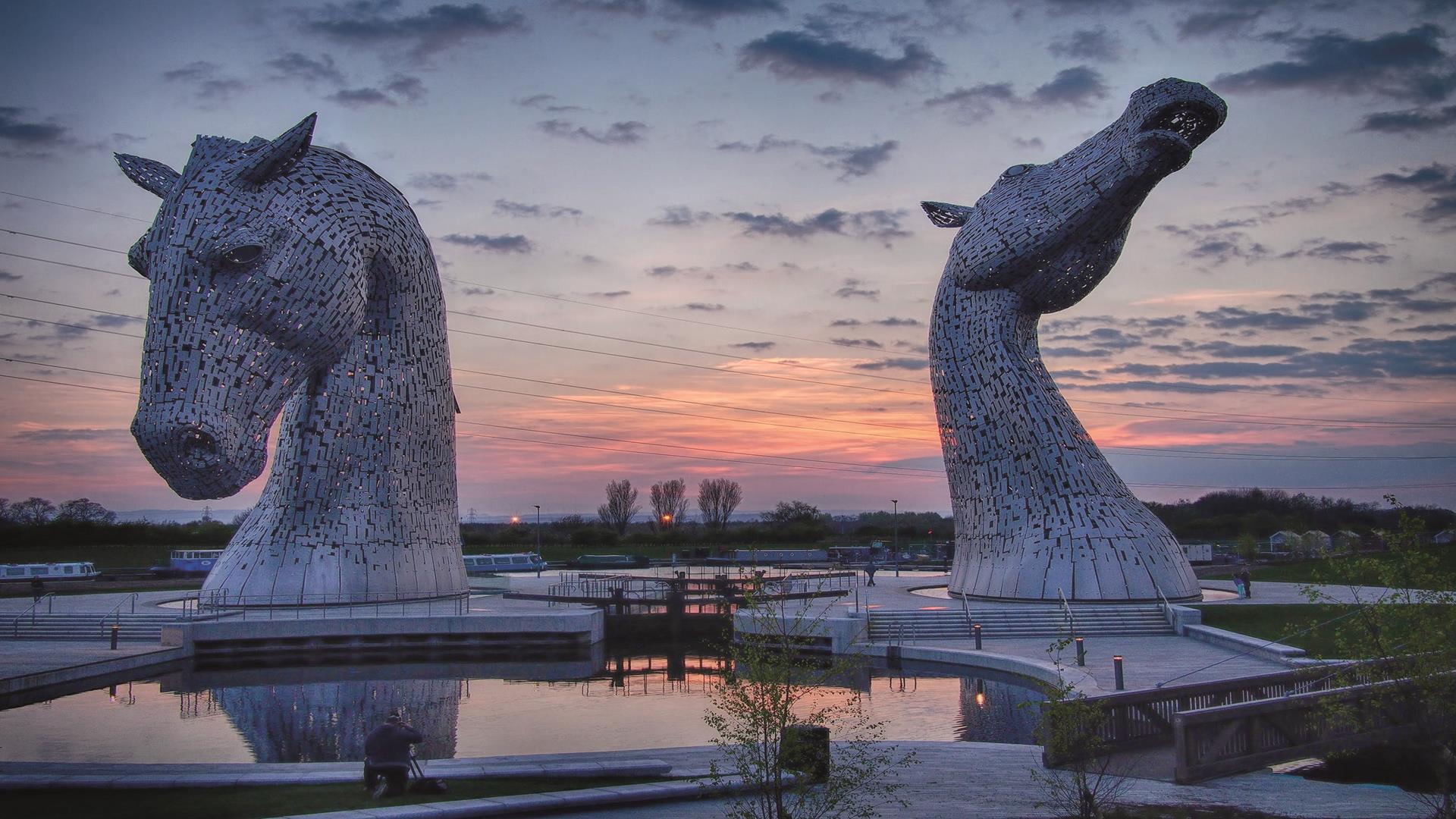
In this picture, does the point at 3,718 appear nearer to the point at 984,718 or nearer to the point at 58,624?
the point at 58,624

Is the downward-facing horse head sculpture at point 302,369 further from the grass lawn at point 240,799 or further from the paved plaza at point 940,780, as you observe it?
the grass lawn at point 240,799

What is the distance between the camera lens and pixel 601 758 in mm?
12203

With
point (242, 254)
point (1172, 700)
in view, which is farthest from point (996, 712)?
point (242, 254)

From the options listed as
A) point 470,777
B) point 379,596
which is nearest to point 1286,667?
point 470,777

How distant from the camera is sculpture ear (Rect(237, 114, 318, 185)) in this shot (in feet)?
75.8

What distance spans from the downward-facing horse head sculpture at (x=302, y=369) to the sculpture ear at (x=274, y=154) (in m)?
0.04

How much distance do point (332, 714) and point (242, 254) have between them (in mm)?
9918

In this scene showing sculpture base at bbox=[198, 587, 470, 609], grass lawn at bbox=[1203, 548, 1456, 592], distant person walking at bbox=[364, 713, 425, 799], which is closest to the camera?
distant person walking at bbox=[364, 713, 425, 799]

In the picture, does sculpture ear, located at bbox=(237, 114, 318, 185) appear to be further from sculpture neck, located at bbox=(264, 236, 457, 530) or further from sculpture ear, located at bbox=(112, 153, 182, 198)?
sculpture neck, located at bbox=(264, 236, 457, 530)

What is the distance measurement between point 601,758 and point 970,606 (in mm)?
14558

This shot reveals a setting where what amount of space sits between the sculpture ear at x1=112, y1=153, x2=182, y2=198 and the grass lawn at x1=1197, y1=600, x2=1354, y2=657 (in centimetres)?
2322

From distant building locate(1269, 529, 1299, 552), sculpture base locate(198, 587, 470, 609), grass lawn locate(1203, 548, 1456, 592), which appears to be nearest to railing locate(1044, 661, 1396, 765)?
sculpture base locate(198, 587, 470, 609)

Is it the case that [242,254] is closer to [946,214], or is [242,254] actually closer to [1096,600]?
[946,214]

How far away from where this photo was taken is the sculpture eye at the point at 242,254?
2231 cm
